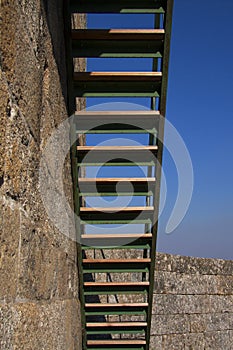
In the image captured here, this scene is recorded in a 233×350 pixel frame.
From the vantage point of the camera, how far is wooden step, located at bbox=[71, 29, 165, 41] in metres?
3.04

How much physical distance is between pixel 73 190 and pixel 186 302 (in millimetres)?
2612

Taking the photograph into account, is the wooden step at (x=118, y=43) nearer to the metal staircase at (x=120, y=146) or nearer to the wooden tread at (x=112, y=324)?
the metal staircase at (x=120, y=146)

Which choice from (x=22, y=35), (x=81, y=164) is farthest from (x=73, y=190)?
(x=22, y=35)

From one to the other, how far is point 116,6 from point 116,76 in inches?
17.6

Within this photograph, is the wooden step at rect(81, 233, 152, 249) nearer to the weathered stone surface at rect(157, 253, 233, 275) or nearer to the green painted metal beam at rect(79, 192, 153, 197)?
the green painted metal beam at rect(79, 192, 153, 197)

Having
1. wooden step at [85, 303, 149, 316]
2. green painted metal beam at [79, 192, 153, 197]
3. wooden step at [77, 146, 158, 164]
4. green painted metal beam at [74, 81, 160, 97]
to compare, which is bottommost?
wooden step at [85, 303, 149, 316]

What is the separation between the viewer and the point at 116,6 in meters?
3.02

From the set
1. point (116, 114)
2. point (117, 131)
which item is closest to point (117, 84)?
point (116, 114)

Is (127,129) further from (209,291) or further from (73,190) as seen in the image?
(209,291)

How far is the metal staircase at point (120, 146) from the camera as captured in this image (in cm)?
308

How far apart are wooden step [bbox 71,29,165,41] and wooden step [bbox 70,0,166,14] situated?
12 centimetres

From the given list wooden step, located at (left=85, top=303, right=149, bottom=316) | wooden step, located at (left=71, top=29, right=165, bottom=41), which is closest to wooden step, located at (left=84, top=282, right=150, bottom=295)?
wooden step, located at (left=85, top=303, right=149, bottom=316)

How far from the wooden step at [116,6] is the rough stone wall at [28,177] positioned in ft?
0.47

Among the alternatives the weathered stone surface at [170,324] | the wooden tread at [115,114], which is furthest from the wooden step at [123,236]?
the weathered stone surface at [170,324]
